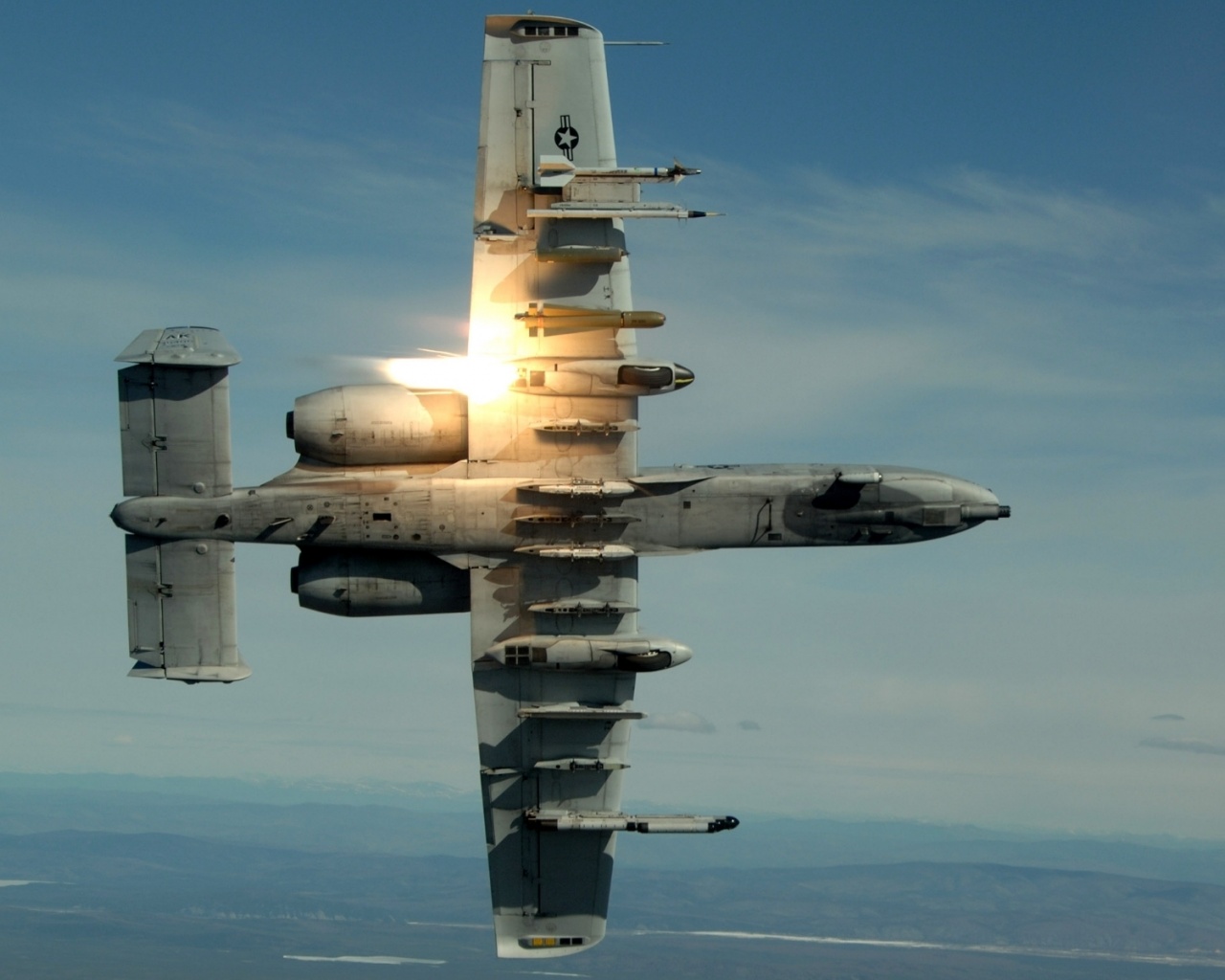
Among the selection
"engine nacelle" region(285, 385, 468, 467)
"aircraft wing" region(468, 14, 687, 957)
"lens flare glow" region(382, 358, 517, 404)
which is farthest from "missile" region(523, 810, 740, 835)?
"lens flare glow" region(382, 358, 517, 404)

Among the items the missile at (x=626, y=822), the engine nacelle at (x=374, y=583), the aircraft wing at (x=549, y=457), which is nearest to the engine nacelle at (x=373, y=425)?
the aircraft wing at (x=549, y=457)

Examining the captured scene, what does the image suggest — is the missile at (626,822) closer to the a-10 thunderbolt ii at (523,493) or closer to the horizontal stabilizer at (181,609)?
the a-10 thunderbolt ii at (523,493)

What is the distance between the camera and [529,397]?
1389 inches

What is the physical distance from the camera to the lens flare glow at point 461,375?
1383 inches

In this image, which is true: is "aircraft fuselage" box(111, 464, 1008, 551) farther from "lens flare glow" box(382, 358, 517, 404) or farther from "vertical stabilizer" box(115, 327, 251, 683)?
"lens flare glow" box(382, 358, 517, 404)

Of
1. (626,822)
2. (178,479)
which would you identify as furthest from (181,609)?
(626,822)

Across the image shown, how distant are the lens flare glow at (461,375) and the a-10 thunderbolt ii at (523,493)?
0.33 ft

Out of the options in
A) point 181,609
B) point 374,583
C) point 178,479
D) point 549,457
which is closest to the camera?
point 178,479

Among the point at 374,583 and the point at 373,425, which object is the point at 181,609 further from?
the point at 373,425

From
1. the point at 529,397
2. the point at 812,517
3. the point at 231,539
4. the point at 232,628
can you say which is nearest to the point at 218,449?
the point at 231,539

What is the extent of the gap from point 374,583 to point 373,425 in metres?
3.72

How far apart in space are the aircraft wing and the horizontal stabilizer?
232 inches

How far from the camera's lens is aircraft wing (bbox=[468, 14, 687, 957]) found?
115 ft

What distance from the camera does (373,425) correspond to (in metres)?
34.6
